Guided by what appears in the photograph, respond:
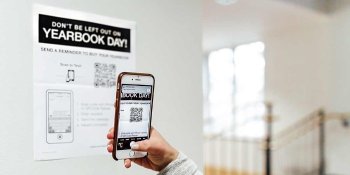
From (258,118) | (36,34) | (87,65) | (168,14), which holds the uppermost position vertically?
(168,14)

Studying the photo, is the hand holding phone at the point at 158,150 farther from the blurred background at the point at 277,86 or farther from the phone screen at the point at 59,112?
the blurred background at the point at 277,86

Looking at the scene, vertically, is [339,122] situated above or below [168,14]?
below

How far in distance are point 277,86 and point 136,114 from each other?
4.22 meters

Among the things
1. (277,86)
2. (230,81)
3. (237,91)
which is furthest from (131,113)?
(230,81)

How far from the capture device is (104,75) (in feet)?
4.67

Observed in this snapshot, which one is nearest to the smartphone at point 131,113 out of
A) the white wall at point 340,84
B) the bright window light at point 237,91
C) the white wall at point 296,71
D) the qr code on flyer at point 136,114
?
the qr code on flyer at point 136,114

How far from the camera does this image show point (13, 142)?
1.20m

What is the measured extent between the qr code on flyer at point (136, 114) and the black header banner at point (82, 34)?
0.50m

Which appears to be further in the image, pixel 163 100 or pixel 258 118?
pixel 258 118

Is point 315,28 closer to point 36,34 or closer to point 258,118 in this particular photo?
point 258,118

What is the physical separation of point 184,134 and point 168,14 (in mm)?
591

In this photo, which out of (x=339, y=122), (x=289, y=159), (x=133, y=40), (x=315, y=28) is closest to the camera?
(x=133, y=40)

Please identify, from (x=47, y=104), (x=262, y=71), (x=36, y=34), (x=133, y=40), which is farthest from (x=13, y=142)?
(x=262, y=71)

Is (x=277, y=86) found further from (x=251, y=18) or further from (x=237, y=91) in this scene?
(x=251, y=18)
